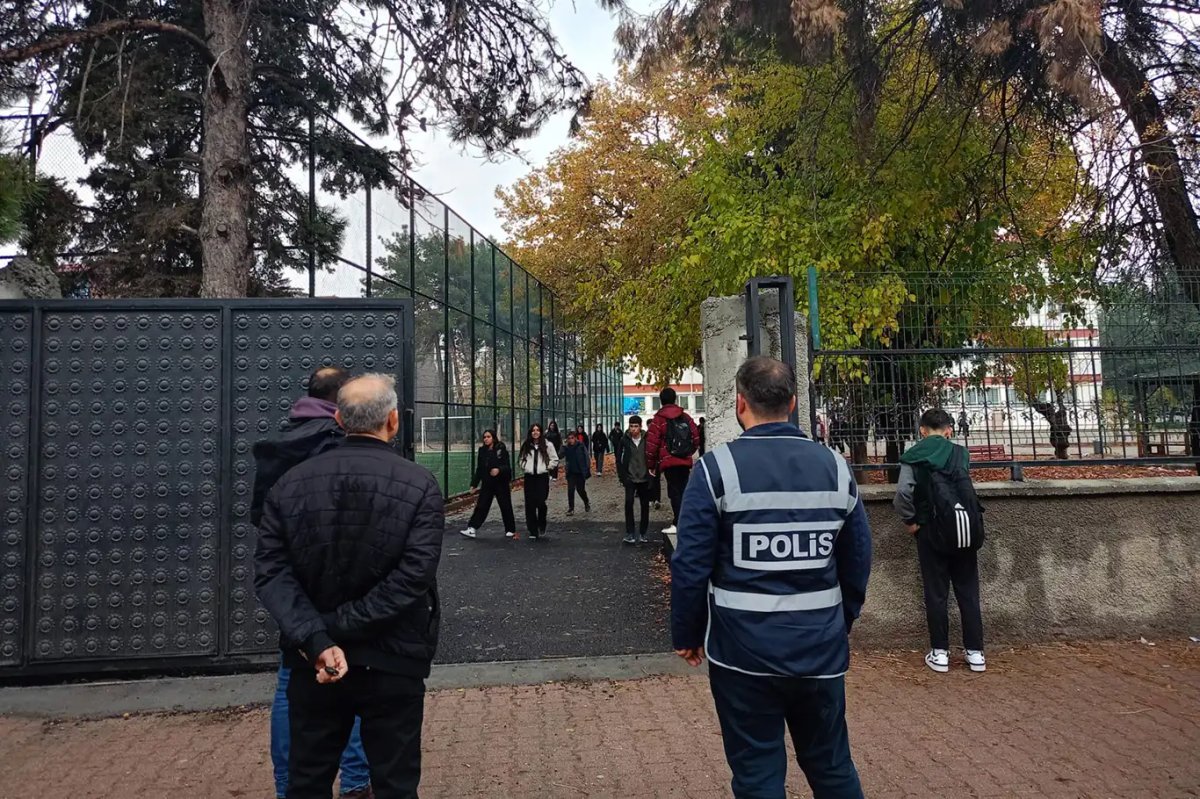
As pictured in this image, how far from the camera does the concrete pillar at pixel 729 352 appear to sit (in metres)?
5.31

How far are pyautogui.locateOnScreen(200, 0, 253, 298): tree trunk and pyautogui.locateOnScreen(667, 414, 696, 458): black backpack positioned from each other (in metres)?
5.63

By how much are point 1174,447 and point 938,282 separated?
2308 millimetres

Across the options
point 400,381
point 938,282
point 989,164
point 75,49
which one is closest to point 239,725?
point 400,381

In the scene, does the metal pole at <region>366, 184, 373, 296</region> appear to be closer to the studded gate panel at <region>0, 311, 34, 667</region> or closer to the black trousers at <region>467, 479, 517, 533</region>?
the black trousers at <region>467, 479, 517, 533</region>

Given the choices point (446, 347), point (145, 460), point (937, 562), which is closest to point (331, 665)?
point (145, 460)

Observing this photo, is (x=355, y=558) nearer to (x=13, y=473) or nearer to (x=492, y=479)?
(x=13, y=473)

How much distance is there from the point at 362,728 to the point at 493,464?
8455mm

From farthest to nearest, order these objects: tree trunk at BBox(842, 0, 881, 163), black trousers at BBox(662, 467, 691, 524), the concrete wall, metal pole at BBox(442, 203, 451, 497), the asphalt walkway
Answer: metal pole at BBox(442, 203, 451, 497) < black trousers at BBox(662, 467, 691, 524) < tree trunk at BBox(842, 0, 881, 163) < the asphalt walkway < the concrete wall

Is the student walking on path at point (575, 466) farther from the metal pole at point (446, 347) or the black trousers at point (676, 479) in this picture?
the black trousers at point (676, 479)

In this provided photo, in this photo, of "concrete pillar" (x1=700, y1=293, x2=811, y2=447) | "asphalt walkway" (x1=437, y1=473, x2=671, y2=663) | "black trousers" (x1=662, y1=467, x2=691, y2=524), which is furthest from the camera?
"black trousers" (x1=662, y1=467, x2=691, y2=524)

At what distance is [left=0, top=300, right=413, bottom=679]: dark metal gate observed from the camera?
4770 mm

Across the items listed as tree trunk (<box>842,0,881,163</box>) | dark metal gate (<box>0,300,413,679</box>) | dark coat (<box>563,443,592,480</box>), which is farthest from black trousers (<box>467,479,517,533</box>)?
tree trunk (<box>842,0,881,163</box>)

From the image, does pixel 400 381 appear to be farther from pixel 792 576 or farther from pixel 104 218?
pixel 104 218

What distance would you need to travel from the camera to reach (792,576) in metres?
2.34
